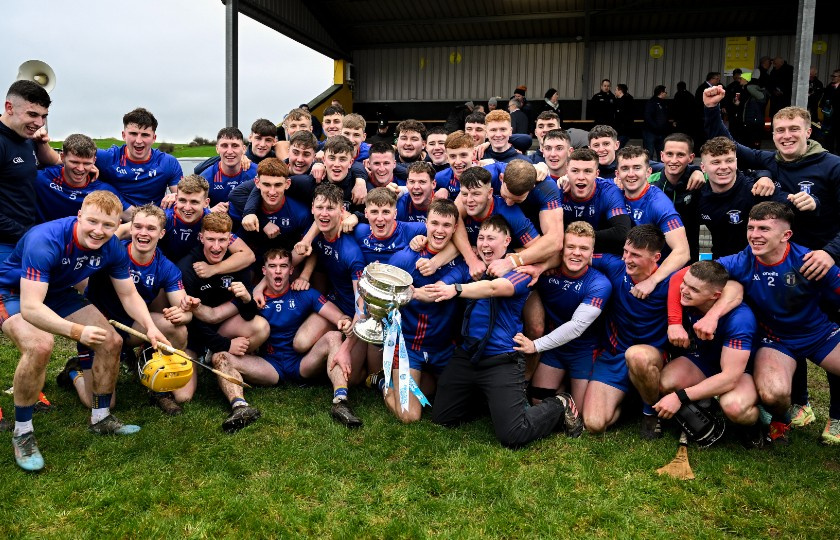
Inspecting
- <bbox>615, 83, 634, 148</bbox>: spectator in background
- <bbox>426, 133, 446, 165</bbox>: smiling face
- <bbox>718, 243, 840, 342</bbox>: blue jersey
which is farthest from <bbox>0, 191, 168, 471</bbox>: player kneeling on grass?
<bbox>615, 83, 634, 148</bbox>: spectator in background

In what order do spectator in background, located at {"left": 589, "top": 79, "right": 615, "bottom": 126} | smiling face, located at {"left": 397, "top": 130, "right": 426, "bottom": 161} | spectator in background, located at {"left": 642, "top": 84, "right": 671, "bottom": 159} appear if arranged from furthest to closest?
spectator in background, located at {"left": 589, "top": 79, "right": 615, "bottom": 126}
spectator in background, located at {"left": 642, "top": 84, "right": 671, "bottom": 159}
smiling face, located at {"left": 397, "top": 130, "right": 426, "bottom": 161}

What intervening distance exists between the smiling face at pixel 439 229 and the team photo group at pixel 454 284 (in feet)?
0.06

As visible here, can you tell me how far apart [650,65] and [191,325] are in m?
18.5

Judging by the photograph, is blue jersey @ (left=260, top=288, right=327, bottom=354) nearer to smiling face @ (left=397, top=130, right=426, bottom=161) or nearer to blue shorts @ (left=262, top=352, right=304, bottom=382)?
blue shorts @ (left=262, top=352, right=304, bottom=382)

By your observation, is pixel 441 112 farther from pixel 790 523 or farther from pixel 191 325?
pixel 790 523

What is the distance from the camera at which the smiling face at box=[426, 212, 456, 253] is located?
5270 millimetres

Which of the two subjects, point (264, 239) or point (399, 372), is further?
point (264, 239)

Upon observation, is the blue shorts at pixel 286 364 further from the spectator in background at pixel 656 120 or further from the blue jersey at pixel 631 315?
the spectator in background at pixel 656 120

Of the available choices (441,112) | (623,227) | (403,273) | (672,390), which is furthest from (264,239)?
(441,112)

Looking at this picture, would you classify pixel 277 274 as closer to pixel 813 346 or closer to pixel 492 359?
pixel 492 359

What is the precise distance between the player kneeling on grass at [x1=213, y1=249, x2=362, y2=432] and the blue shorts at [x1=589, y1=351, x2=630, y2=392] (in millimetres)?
2136

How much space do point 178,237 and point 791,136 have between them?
5.48m

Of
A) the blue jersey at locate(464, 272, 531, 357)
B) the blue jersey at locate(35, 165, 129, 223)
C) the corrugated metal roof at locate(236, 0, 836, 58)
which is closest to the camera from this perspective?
the blue jersey at locate(464, 272, 531, 357)

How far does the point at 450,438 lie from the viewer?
4910 millimetres
